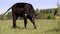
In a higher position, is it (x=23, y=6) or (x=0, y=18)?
(x=23, y=6)

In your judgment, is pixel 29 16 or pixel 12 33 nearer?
pixel 12 33

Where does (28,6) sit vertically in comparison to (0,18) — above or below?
above

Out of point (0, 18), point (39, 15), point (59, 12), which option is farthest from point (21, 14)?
point (39, 15)

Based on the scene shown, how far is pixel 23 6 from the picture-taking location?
55.5 ft

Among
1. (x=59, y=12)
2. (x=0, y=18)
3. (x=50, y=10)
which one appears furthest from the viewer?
(x=50, y=10)

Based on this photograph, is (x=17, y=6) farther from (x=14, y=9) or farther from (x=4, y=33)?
(x=4, y=33)

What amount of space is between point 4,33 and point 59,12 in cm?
476

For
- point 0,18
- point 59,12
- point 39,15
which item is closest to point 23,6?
point 59,12

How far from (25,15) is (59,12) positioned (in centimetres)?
221

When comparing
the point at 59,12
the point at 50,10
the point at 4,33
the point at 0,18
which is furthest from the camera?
the point at 50,10

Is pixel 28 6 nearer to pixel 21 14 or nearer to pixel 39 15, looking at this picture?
pixel 21 14

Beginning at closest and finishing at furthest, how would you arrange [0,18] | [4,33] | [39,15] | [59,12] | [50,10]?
[4,33] → [59,12] → [0,18] → [39,15] → [50,10]

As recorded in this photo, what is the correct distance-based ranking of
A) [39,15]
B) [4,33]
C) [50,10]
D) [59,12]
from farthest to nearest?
[50,10] → [39,15] → [59,12] → [4,33]

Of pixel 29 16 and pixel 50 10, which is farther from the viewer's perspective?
pixel 50 10
